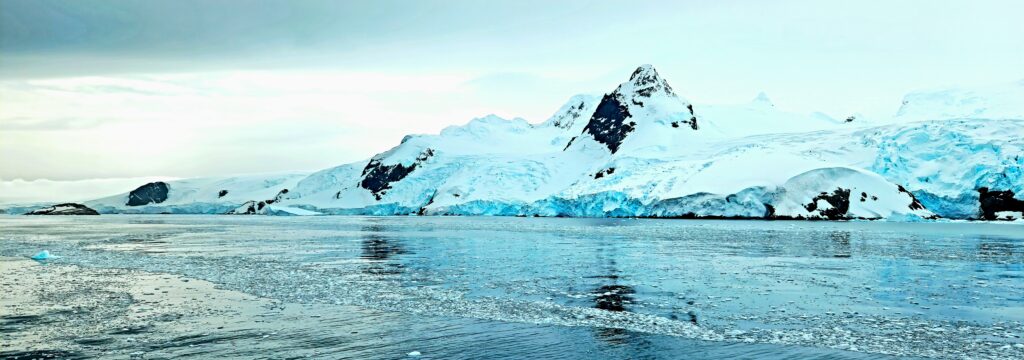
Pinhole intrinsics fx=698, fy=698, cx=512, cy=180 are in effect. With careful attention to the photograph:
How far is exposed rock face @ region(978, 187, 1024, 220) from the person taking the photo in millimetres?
77438

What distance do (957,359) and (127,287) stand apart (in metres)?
19.4

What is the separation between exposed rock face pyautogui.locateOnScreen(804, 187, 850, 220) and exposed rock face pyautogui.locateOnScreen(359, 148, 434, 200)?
93710 millimetres

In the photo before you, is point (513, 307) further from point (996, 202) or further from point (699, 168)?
point (996, 202)

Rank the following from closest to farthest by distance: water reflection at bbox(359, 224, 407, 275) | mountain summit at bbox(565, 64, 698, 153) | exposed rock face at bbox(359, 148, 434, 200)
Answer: water reflection at bbox(359, 224, 407, 275)
mountain summit at bbox(565, 64, 698, 153)
exposed rock face at bbox(359, 148, 434, 200)

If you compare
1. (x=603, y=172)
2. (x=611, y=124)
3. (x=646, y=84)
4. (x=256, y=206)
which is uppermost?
(x=646, y=84)

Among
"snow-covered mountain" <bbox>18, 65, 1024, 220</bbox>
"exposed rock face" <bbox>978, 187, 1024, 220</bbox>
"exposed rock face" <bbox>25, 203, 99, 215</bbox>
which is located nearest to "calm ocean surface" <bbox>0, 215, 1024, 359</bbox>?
"snow-covered mountain" <bbox>18, 65, 1024, 220</bbox>

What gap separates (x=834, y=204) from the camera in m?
83.6

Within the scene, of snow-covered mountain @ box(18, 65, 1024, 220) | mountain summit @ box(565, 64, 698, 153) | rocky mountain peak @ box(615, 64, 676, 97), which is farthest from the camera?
rocky mountain peak @ box(615, 64, 676, 97)

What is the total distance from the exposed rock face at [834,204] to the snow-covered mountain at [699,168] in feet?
0.53

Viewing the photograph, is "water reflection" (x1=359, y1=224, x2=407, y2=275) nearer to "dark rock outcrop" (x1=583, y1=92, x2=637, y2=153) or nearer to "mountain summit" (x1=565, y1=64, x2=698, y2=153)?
"mountain summit" (x1=565, y1=64, x2=698, y2=153)

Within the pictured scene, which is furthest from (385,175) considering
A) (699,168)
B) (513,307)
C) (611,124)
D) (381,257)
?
(513,307)

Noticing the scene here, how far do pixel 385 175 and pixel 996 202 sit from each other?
12692 cm

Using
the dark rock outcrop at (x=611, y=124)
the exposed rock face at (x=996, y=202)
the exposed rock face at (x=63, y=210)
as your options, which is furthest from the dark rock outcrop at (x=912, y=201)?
the exposed rock face at (x=63, y=210)

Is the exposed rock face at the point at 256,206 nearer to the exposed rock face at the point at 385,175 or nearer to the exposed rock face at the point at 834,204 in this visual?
the exposed rock face at the point at 385,175
